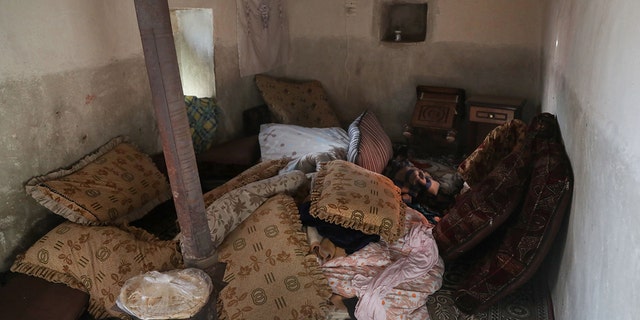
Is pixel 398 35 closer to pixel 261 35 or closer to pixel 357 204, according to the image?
pixel 261 35

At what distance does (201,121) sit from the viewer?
468 centimetres

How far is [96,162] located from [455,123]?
3478 mm

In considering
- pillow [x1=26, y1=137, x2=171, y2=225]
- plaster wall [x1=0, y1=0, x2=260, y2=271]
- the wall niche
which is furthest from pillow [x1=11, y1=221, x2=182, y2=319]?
the wall niche

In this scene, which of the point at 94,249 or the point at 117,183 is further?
the point at 117,183

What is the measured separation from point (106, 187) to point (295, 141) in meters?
1.72

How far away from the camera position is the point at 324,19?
5.71m

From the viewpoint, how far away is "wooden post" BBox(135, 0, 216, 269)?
6.23 feet

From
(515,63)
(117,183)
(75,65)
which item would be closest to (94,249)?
(117,183)

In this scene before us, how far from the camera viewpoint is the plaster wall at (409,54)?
5.13 metres

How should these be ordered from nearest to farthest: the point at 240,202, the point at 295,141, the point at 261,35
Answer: the point at 240,202
the point at 295,141
the point at 261,35

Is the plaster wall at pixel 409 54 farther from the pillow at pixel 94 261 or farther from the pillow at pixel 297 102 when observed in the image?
the pillow at pixel 94 261

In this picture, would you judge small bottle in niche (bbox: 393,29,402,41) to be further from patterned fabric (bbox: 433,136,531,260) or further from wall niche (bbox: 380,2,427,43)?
patterned fabric (bbox: 433,136,531,260)

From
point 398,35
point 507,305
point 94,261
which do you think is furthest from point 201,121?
point 507,305

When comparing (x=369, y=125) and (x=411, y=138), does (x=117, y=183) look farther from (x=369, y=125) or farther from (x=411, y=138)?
(x=411, y=138)
